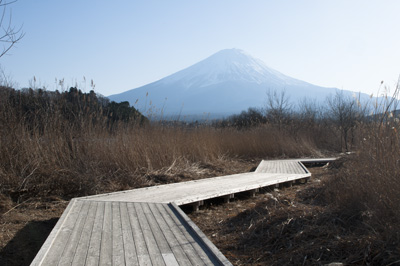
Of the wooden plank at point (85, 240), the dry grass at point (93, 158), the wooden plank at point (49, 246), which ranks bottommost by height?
the wooden plank at point (85, 240)

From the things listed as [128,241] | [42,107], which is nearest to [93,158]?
[42,107]

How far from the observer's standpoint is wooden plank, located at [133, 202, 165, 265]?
8.52 ft

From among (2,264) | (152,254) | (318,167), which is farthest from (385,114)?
(318,167)

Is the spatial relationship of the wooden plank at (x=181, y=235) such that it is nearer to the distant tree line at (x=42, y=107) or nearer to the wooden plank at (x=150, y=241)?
the wooden plank at (x=150, y=241)

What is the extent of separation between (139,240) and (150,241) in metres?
0.10

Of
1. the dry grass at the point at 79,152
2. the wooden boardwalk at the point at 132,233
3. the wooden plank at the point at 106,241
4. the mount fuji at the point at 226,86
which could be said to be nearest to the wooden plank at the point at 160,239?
the wooden boardwalk at the point at 132,233

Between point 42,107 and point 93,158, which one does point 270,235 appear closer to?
point 93,158

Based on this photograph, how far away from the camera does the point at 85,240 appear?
2.99 metres

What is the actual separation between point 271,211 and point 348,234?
3.66 ft

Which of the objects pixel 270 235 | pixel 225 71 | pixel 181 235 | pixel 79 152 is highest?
pixel 225 71

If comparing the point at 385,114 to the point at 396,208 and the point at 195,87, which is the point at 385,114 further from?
the point at 195,87

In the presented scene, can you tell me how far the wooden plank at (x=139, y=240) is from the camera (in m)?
2.60

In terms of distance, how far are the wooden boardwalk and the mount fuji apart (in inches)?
4594

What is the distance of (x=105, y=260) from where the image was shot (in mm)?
2572
